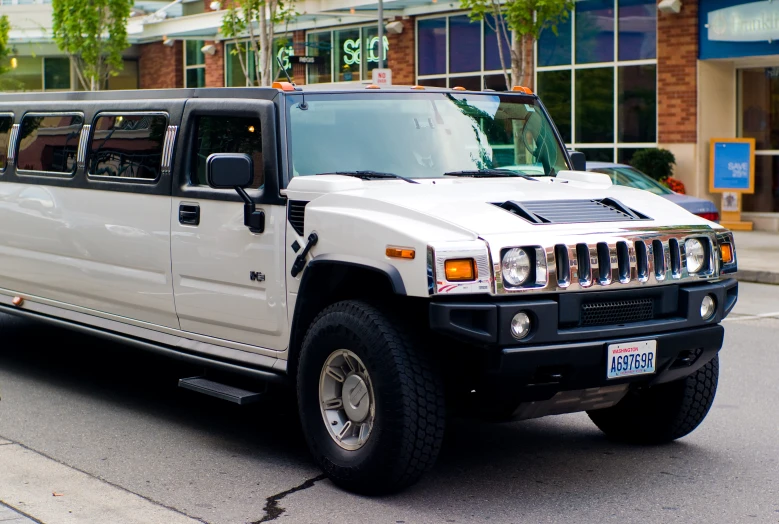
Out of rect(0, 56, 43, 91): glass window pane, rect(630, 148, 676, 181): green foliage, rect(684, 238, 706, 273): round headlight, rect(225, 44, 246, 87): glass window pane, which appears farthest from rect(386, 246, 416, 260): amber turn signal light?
rect(0, 56, 43, 91): glass window pane

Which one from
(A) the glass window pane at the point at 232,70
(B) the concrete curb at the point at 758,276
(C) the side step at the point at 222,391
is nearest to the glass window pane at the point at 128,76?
(A) the glass window pane at the point at 232,70

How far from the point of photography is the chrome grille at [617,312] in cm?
513

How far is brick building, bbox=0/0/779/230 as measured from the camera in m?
21.1

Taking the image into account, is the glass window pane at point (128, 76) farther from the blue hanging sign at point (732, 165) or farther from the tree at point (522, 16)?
the blue hanging sign at point (732, 165)

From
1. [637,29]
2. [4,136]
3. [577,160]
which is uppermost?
[637,29]

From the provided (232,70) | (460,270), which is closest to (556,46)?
(232,70)

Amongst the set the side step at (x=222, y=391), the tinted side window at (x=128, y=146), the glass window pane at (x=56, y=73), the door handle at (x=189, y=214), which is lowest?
the side step at (x=222, y=391)

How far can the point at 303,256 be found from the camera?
561cm

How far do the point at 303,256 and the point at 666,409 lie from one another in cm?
212

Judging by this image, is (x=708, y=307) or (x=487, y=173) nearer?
(x=708, y=307)

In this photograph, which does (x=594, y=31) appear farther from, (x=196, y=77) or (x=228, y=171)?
(x=228, y=171)

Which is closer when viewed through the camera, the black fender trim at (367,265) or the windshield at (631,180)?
the black fender trim at (367,265)

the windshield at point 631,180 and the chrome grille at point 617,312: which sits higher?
the windshield at point 631,180

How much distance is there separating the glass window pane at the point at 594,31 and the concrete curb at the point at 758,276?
8.91m
